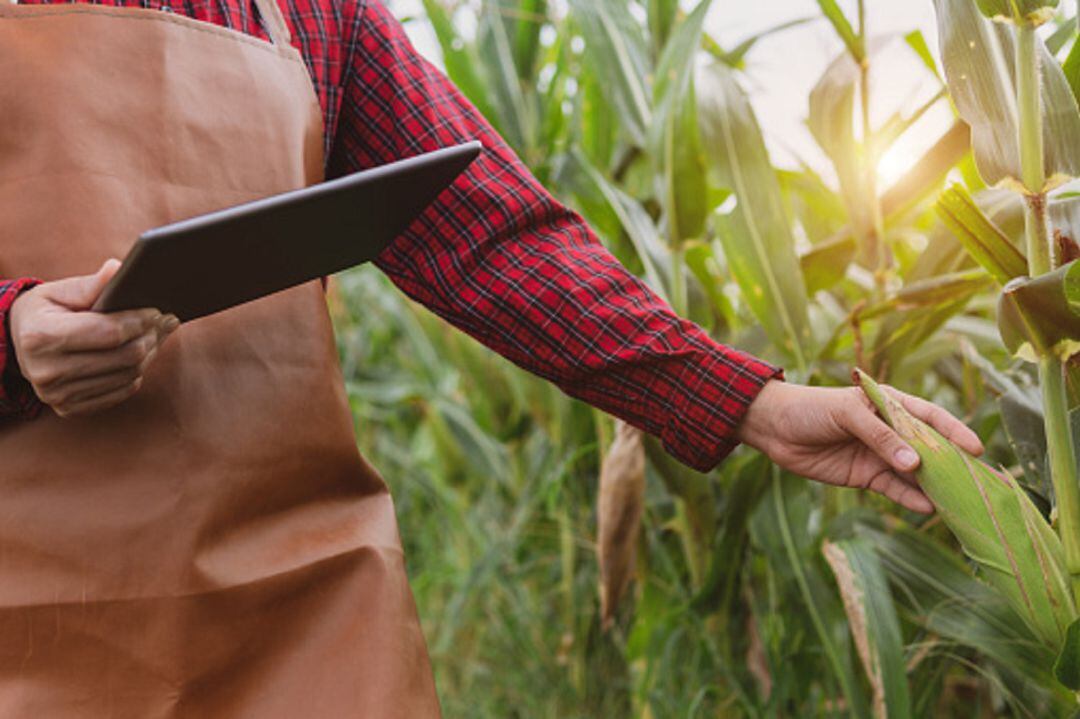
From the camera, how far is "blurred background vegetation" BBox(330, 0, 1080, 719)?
0.84 metres

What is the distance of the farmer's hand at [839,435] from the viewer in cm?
64

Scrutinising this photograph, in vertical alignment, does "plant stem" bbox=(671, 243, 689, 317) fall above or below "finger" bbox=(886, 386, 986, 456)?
below

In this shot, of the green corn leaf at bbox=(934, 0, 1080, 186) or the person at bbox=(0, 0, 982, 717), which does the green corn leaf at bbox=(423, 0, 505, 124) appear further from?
the green corn leaf at bbox=(934, 0, 1080, 186)

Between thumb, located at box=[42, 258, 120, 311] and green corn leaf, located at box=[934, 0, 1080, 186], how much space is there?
0.47m

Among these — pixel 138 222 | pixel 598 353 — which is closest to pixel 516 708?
pixel 598 353

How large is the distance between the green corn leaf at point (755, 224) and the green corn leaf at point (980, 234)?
316 millimetres

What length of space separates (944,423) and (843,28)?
408 millimetres

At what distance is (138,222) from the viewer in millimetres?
642

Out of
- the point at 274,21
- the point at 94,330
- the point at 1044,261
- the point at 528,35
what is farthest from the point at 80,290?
the point at 528,35

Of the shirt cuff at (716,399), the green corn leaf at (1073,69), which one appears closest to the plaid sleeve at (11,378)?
the shirt cuff at (716,399)

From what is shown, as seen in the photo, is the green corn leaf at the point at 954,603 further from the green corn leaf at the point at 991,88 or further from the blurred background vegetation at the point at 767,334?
the green corn leaf at the point at 991,88

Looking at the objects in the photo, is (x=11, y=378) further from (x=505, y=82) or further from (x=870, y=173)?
(x=505, y=82)

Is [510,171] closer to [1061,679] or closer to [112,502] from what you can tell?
[112,502]

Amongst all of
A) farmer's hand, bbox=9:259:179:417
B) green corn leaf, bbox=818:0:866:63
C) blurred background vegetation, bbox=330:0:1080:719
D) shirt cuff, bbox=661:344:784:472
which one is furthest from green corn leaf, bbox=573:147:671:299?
farmer's hand, bbox=9:259:179:417
